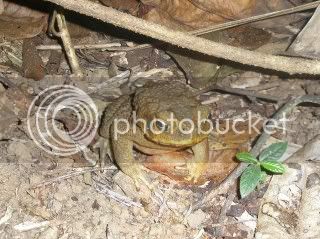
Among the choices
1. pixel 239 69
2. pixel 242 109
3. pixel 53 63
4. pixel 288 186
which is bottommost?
pixel 53 63

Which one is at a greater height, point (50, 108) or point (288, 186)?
point (288, 186)

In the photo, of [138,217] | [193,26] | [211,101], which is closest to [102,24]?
[193,26]

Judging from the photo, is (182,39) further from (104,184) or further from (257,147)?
(104,184)

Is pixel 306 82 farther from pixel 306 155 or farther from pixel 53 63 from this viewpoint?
pixel 53 63

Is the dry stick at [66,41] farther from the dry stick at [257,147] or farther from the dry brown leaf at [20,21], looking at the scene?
the dry stick at [257,147]
